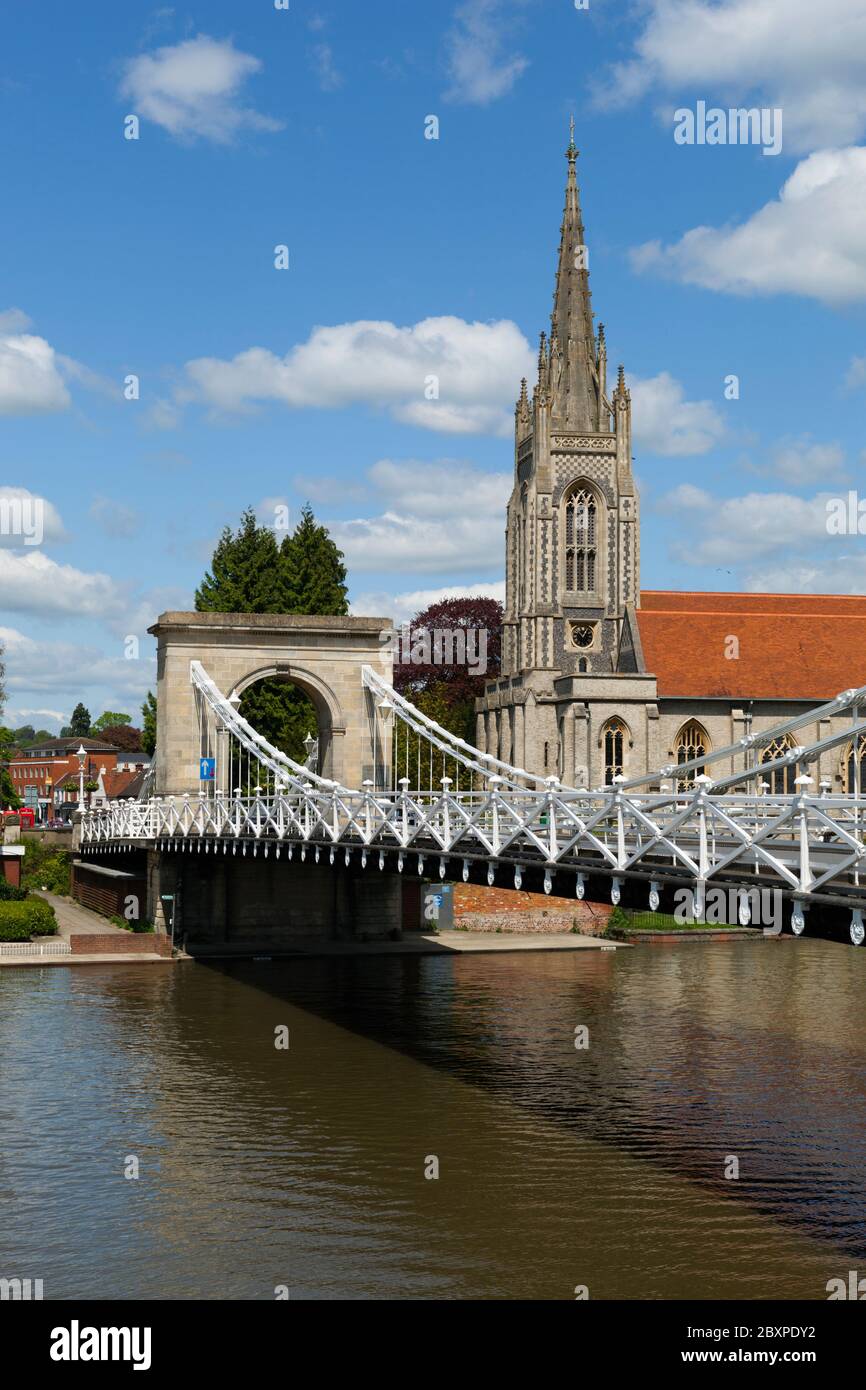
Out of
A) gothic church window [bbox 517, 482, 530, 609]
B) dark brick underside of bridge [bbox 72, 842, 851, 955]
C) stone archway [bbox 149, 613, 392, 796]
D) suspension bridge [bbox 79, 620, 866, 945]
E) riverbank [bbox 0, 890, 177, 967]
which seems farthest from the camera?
gothic church window [bbox 517, 482, 530, 609]

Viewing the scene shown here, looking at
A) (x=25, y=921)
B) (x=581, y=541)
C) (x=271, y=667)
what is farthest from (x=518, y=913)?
(x=581, y=541)

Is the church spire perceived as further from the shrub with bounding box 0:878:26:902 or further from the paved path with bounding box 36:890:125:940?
the shrub with bounding box 0:878:26:902

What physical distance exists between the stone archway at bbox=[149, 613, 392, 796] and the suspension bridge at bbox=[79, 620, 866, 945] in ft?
0.90

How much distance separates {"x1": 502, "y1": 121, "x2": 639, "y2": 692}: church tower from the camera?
75.1 meters

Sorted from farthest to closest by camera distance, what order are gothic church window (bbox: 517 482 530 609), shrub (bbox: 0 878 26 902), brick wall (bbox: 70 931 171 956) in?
gothic church window (bbox: 517 482 530 609)
shrub (bbox: 0 878 26 902)
brick wall (bbox: 70 931 171 956)

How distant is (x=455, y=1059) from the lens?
94.1 feet

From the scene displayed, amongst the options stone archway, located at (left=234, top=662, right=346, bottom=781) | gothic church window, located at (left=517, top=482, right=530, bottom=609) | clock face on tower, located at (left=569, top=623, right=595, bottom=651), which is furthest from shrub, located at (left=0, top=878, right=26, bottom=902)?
clock face on tower, located at (left=569, top=623, right=595, bottom=651)

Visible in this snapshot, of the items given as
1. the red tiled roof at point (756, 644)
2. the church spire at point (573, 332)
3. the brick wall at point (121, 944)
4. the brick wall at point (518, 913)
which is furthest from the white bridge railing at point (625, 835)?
the church spire at point (573, 332)

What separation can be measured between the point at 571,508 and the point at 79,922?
123 ft

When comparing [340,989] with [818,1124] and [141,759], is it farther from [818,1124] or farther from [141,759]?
[141,759]

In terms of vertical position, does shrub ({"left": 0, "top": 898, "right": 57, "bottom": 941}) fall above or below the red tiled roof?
below

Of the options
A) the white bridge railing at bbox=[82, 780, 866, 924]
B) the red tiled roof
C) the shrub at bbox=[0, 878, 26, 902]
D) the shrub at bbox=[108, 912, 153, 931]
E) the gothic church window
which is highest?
the gothic church window

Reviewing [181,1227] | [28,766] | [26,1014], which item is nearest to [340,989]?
[26,1014]
